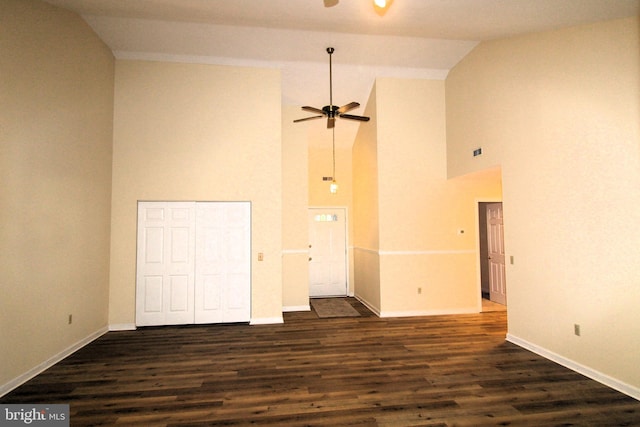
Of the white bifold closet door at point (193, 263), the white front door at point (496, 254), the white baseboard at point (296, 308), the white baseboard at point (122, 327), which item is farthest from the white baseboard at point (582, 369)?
the white baseboard at point (122, 327)

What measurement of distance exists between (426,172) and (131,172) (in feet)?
16.5

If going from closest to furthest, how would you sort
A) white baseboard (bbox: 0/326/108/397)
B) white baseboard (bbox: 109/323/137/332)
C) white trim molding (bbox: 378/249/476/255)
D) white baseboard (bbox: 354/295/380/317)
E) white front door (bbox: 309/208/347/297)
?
white baseboard (bbox: 0/326/108/397), white baseboard (bbox: 109/323/137/332), white trim molding (bbox: 378/249/476/255), white baseboard (bbox: 354/295/380/317), white front door (bbox: 309/208/347/297)

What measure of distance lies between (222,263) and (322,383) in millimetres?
2914

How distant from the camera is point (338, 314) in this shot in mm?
6145

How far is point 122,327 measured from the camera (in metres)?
5.23

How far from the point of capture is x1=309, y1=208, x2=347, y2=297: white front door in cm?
808

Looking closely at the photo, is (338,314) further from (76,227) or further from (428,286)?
(76,227)

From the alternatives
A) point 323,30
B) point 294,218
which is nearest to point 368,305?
point 294,218

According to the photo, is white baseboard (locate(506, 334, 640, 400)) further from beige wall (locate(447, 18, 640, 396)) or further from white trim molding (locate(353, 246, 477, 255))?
white trim molding (locate(353, 246, 477, 255))

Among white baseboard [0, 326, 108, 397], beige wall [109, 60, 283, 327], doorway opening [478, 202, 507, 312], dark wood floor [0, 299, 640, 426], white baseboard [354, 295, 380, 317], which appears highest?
beige wall [109, 60, 283, 327]

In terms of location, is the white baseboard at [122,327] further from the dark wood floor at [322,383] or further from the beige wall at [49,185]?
the dark wood floor at [322,383]

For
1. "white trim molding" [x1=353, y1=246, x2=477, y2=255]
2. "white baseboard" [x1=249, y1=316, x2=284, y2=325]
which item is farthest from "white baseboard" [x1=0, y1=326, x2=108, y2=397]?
"white trim molding" [x1=353, y1=246, x2=477, y2=255]

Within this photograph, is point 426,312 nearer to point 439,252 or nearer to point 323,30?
point 439,252

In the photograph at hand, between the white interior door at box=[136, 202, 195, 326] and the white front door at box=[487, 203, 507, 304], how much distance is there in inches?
236
